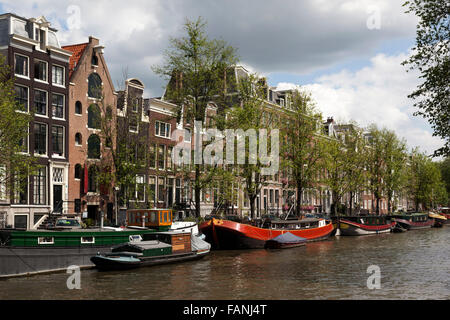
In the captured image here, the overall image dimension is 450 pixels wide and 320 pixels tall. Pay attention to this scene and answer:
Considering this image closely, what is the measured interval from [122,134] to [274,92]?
39926 millimetres

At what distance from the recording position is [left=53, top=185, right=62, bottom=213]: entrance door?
149 feet

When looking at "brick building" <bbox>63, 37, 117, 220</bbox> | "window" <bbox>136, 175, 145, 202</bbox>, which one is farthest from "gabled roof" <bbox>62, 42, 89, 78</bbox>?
"window" <bbox>136, 175, 145, 202</bbox>

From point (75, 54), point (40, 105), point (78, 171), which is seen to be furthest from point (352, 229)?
point (40, 105)

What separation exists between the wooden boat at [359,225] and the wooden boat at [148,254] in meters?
31.7

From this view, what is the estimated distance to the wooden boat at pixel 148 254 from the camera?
28.7 meters

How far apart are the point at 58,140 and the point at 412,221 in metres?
56.8

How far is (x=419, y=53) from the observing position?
89.9 feet

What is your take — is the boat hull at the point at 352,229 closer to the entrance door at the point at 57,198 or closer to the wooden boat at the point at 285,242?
the wooden boat at the point at 285,242

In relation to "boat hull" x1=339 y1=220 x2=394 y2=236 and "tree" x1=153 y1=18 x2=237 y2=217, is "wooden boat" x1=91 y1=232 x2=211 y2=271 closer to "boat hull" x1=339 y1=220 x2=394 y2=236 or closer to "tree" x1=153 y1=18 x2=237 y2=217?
"tree" x1=153 y1=18 x2=237 y2=217

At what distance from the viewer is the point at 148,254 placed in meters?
30.7

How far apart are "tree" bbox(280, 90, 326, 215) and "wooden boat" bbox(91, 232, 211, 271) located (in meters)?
26.9

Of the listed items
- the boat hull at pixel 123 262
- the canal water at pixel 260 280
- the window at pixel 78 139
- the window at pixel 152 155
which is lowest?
the canal water at pixel 260 280

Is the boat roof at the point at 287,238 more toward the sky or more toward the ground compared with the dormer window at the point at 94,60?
more toward the ground

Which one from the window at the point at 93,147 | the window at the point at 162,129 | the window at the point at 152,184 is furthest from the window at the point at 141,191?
the window at the point at 162,129
